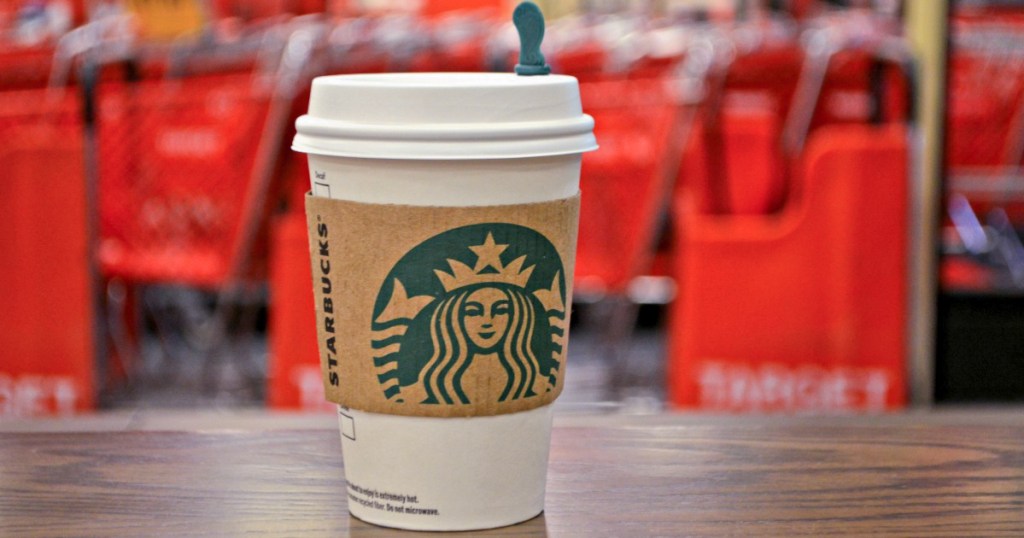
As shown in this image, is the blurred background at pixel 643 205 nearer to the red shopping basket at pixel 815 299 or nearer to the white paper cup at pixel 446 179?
the red shopping basket at pixel 815 299

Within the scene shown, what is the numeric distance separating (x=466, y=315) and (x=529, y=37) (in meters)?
0.20

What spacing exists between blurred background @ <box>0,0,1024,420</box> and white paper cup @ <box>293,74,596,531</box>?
1.66 meters

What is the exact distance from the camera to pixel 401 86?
A: 0.82m

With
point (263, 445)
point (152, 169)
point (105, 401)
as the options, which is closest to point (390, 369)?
point (263, 445)

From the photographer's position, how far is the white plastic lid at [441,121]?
819mm

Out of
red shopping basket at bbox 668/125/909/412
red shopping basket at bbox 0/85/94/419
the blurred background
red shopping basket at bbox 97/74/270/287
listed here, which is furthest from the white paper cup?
red shopping basket at bbox 97/74/270/287

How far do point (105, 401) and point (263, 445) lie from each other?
2436 mm

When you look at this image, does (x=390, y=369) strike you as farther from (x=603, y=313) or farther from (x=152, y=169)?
(x=603, y=313)

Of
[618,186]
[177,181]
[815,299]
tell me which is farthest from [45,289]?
[815,299]

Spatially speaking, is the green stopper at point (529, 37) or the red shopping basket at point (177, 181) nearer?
the green stopper at point (529, 37)

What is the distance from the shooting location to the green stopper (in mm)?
Answer: 878

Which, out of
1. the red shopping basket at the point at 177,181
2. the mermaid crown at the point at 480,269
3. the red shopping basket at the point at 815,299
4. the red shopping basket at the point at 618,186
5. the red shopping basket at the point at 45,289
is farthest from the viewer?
the red shopping basket at the point at 177,181

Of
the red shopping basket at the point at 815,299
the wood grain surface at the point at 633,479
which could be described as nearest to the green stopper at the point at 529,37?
the wood grain surface at the point at 633,479

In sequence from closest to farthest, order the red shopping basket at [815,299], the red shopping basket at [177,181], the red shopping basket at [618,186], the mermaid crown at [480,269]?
the mermaid crown at [480,269] < the red shopping basket at [815,299] < the red shopping basket at [618,186] < the red shopping basket at [177,181]
